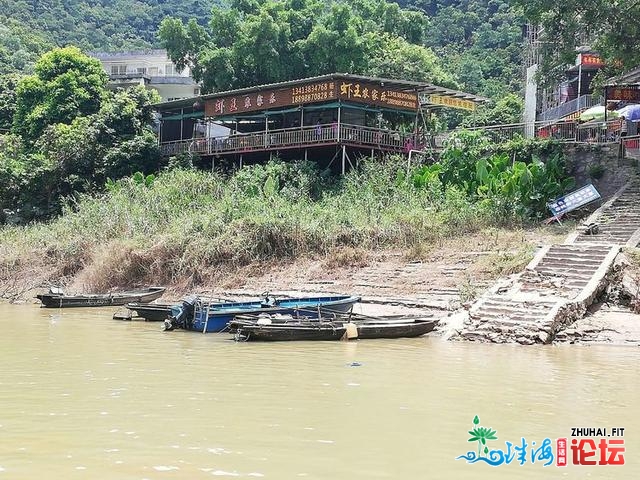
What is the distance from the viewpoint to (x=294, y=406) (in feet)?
30.0

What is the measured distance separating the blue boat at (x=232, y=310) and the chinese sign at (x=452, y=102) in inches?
587

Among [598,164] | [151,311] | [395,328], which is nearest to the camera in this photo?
[395,328]

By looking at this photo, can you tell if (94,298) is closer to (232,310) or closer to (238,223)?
(238,223)

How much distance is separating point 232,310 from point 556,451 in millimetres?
10590

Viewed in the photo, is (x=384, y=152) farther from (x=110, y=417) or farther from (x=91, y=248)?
(x=110, y=417)

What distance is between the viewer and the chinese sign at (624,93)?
86.4 ft

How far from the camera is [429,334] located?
1664 cm

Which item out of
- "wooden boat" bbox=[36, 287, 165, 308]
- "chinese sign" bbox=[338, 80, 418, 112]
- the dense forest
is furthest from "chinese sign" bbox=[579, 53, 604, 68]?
"wooden boat" bbox=[36, 287, 165, 308]

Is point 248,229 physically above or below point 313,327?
above

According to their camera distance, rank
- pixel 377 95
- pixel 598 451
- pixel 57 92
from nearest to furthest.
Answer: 1. pixel 598 451
2. pixel 377 95
3. pixel 57 92

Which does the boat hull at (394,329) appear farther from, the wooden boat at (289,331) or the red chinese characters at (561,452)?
the red chinese characters at (561,452)

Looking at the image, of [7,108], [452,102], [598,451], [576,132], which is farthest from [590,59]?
[7,108]

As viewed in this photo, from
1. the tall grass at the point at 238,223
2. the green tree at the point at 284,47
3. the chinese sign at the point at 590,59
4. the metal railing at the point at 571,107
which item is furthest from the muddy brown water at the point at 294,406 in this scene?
the green tree at the point at 284,47

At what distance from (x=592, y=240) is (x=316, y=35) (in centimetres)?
2251
